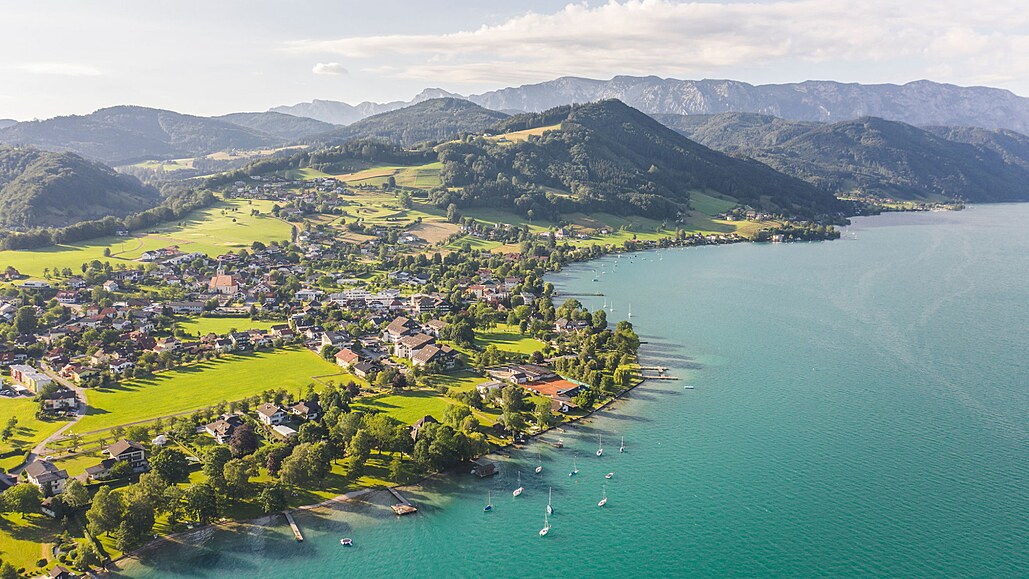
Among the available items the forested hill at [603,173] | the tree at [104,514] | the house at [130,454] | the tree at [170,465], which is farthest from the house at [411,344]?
the forested hill at [603,173]

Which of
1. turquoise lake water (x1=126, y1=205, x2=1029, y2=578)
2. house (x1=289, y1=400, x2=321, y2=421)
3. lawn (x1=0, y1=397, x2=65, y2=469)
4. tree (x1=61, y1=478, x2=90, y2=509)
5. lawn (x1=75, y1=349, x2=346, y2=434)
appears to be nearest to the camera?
turquoise lake water (x1=126, y1=205, x2=1029, y2=578)

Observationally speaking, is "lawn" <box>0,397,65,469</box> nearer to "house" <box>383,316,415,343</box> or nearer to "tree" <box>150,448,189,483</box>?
"tree" <box>150,448,189,483</box>

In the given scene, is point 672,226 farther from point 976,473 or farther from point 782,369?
point 976,473

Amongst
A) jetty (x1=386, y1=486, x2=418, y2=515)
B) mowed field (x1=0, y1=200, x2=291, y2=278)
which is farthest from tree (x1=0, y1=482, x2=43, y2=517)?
mowed field (x1=0, y1=200, x2=291, y2=278)

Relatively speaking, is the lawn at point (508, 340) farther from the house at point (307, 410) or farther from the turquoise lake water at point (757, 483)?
the house at point (307, 410)

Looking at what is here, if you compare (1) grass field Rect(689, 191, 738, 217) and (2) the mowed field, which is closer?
(2) the mowed field

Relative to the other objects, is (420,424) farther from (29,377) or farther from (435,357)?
(29,377)
